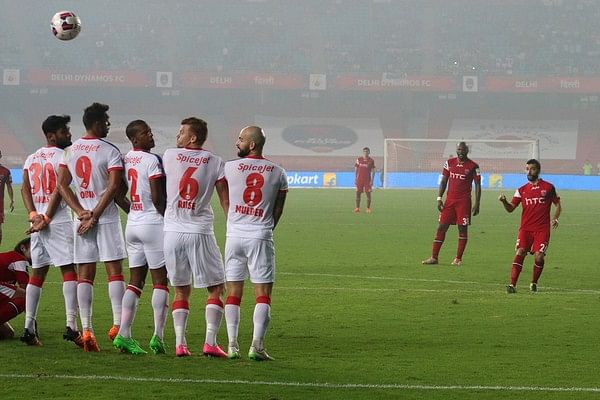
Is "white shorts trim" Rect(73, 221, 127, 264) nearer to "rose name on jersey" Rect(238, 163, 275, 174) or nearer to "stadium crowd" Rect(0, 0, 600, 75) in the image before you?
"rose name on jersey" Rect(238, 163, 275, 174)

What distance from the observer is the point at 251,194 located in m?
8.49

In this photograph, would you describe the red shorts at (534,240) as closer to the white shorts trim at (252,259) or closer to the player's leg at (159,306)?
the white shorts trim at (252,259)

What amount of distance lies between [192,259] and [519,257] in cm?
636

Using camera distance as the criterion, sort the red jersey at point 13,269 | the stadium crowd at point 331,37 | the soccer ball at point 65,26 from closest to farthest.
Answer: the red jersey at point 13,269 → the soccer ball at point 65,26 → the stadium crowd at point 331,37

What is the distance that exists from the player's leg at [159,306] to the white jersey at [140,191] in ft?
1.35

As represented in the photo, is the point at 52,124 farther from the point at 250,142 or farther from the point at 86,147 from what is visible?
the point at 250,142

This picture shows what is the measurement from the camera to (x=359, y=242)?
22.3 m

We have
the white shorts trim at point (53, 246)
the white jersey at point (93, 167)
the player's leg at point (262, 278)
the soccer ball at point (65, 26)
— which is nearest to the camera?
the player's leg at point (262, 278)

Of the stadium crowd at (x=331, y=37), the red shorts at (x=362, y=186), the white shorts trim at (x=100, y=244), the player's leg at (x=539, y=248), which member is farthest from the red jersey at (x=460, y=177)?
the stadium crowd at (x=331, y=37)

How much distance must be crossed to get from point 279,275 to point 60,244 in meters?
6.84

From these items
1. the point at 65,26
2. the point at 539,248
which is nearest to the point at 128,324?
the point at 65,26

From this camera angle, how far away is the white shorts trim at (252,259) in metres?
8.45

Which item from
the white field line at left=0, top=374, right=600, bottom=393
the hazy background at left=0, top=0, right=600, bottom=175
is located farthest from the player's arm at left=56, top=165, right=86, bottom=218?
the hazy background at left=0, top=0, right=600, bottom=175

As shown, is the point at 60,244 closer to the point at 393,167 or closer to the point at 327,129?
the point at 393,167
